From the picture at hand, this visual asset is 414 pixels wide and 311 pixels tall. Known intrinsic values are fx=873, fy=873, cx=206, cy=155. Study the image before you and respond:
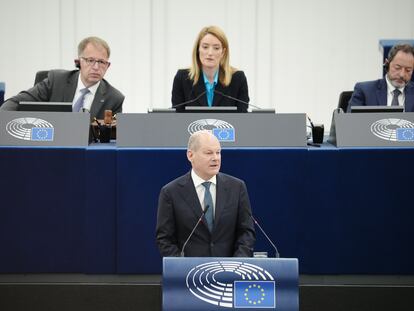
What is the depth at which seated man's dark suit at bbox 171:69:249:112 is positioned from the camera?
18.2 feet

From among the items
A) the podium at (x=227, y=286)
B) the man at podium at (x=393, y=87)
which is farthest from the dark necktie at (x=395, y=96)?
the podium at (x=227, y=286)

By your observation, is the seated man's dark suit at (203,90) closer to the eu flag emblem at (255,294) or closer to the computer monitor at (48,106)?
the computer monitor at (48,106)

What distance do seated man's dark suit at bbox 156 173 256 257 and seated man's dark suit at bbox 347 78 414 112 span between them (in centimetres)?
186

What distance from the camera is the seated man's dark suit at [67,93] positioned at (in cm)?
559

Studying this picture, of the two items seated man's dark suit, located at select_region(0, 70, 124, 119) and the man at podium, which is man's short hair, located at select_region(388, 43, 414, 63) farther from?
seated man's dark suit, located at select_region(0, 70, 124, 119)

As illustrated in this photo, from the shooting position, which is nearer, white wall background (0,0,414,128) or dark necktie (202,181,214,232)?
dark necktie (202,181,214,232)

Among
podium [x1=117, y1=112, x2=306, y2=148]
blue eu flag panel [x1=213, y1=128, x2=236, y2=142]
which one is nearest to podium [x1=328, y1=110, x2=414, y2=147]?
podium [x1=117, y1=112, x2=306, y2=148]

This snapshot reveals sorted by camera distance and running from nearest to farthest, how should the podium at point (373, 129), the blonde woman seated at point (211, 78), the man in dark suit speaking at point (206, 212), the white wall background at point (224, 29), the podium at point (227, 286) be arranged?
the podium at point (227, 286) → the man in dark suit speaking at point (206, 212) → the podium at point (373, 129) → the blonde woman seated at point (211, 78) → the white wall background at point (224, 29)

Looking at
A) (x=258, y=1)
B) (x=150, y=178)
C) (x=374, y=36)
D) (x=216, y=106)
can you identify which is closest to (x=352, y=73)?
(x=374, y=36)

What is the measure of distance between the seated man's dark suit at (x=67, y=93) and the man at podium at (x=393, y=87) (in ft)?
→ 5.09

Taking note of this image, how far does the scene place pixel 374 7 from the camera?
961cm

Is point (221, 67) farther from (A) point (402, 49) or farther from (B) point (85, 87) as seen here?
(A) point (402, 49)

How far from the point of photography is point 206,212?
13.7 ft

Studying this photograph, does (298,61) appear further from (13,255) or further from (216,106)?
(13,255)
